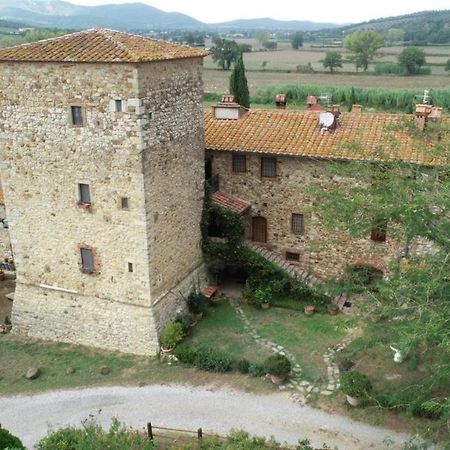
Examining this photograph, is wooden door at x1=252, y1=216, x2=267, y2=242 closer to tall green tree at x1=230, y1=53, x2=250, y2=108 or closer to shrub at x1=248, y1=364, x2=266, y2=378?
shrub at x1=248, y1=364, x2=266, y2=378

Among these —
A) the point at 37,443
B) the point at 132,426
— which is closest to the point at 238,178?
the point at 132,426

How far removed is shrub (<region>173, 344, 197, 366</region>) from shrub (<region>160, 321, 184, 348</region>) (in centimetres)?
40

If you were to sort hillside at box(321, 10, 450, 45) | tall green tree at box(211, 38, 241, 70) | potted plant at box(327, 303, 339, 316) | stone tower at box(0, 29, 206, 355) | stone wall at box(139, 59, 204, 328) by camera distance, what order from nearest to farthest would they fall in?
stone tower at box(0, 29, 206, 355)
stone wall at box(139, 59, 204, 328)
potted plant at box(327, 303, 339, 316)
tall green tree at box(211, 38, 241, 70)
hillside at box(321, 10, 450, 45)


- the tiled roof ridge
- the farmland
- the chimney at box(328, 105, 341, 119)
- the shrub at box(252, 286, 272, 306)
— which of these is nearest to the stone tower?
the tiled roof ridge

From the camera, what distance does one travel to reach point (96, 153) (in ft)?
59.8

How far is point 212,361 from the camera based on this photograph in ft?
61.7

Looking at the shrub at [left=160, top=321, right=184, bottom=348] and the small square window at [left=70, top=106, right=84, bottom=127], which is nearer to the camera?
the small square window at [left=70, top=106, right=84, bottom=127]

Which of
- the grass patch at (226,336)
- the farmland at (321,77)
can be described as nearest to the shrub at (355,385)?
the grass patch at (226,336)

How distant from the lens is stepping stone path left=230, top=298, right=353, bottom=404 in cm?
1759

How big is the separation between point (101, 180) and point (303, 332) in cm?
920

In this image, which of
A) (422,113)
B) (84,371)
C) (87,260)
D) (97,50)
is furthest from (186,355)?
(422,113)

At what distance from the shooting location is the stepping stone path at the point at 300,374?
692 inches

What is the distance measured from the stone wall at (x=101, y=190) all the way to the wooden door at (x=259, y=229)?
3404mm

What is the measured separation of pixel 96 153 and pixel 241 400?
9.14 meters
